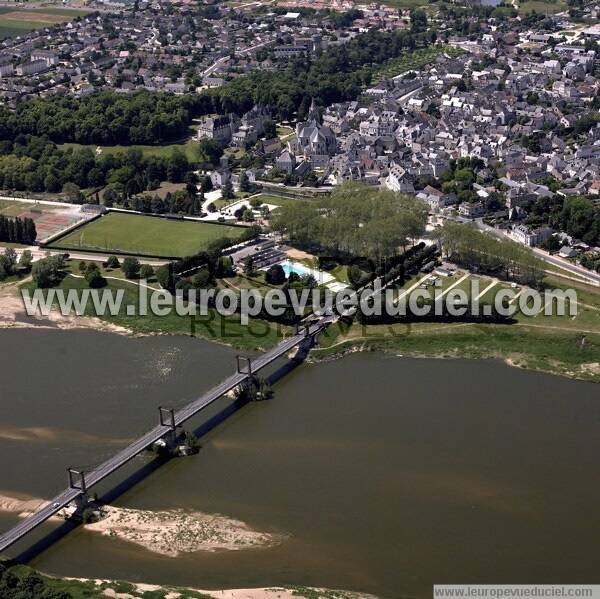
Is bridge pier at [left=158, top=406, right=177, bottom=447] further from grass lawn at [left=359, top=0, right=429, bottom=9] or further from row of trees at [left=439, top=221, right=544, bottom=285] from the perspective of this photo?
grass lawn at [left=359, top=0, right=429, bottom=9]

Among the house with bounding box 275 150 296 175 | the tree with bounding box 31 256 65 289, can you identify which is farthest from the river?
the house with bounding box 275 150 296 175

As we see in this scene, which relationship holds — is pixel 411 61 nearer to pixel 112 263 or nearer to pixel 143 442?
pixel 112 263

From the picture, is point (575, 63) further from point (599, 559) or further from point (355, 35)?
point (599, 559)

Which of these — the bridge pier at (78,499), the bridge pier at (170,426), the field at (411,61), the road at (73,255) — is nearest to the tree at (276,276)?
the road at (73,255)

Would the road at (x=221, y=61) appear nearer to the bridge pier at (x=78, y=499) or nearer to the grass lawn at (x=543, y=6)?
the grass lawn at (x=543, y=6)

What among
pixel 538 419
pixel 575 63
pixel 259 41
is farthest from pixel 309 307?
pixel 259 41
